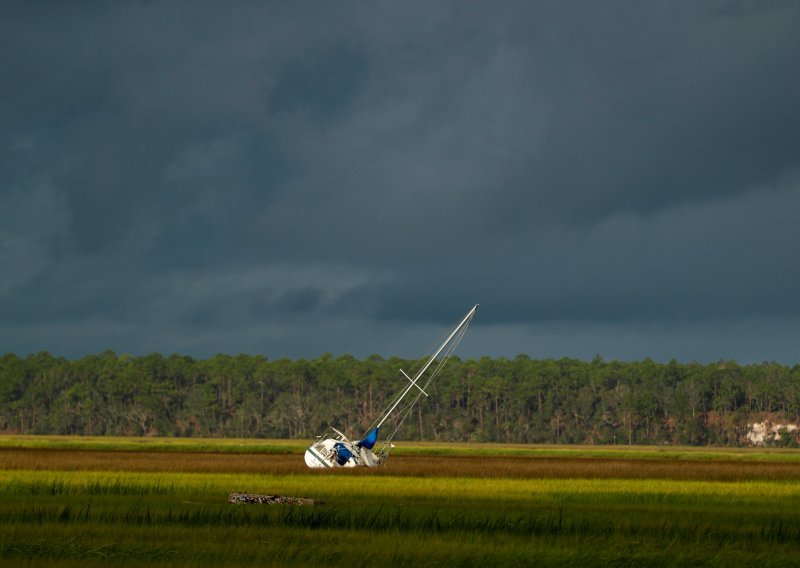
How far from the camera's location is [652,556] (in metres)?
27.7

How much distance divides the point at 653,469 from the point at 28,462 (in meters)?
41.6

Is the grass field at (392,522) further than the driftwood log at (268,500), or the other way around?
the driftwood log at (268,500)

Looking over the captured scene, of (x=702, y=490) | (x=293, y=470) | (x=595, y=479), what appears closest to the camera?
(x=702, y=490)

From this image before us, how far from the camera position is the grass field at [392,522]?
26.9m

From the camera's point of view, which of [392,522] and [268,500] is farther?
[268,500]

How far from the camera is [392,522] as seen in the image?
116 feet

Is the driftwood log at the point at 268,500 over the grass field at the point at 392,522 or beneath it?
over

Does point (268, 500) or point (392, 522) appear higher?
point (268, 500)

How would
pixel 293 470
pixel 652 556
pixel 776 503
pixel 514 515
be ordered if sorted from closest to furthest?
Result: pixel 652 556 → pixel 514 515 → pixel 776 503 → pixel 293 470

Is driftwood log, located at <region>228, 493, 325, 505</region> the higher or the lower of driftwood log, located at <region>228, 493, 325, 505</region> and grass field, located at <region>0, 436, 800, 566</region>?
the higher

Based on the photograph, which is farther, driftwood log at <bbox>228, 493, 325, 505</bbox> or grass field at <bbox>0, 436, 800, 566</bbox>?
driftwood log at <bbox>228, 493, 325, 505</bbox>

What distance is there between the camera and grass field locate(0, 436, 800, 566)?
88.2ft

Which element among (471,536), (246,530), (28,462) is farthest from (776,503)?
(28,462)

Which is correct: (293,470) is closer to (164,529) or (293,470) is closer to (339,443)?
(339,443)
